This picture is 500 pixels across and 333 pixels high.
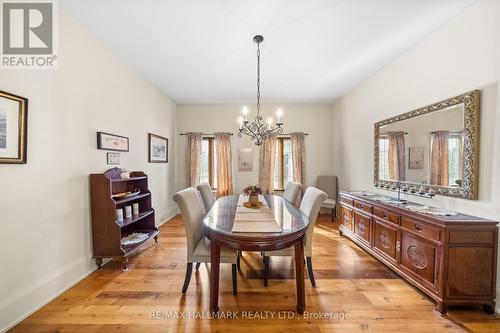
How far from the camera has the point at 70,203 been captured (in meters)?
2.12

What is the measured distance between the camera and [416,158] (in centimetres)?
252

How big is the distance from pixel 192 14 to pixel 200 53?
72 cm

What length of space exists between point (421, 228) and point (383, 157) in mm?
1485

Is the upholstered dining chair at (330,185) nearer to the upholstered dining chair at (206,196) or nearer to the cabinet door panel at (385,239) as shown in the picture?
the cabinet door panel at (385,239)

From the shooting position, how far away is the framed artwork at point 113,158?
8.74 ft

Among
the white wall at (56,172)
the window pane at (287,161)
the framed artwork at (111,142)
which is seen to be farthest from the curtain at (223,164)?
the white wall at (56,172)

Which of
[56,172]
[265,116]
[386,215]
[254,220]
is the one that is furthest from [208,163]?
[386,215]

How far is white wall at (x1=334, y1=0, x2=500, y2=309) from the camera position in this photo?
68.7 inches

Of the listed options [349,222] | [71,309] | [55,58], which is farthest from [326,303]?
[55,58]

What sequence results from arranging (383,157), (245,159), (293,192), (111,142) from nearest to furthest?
(111,142)
(293,192)
(383,157)
(245,159)

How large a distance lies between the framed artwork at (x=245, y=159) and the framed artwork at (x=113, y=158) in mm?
2714

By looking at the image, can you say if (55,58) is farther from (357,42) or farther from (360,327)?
(360,327)

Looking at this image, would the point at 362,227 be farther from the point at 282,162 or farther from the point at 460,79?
the point at 282,162

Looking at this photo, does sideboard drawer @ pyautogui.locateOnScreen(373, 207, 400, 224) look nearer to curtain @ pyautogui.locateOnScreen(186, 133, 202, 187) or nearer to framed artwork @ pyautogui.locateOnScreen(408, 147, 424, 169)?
framed artwork @ pyautogui.locateOnScreen(408, 147, 424, 169)
